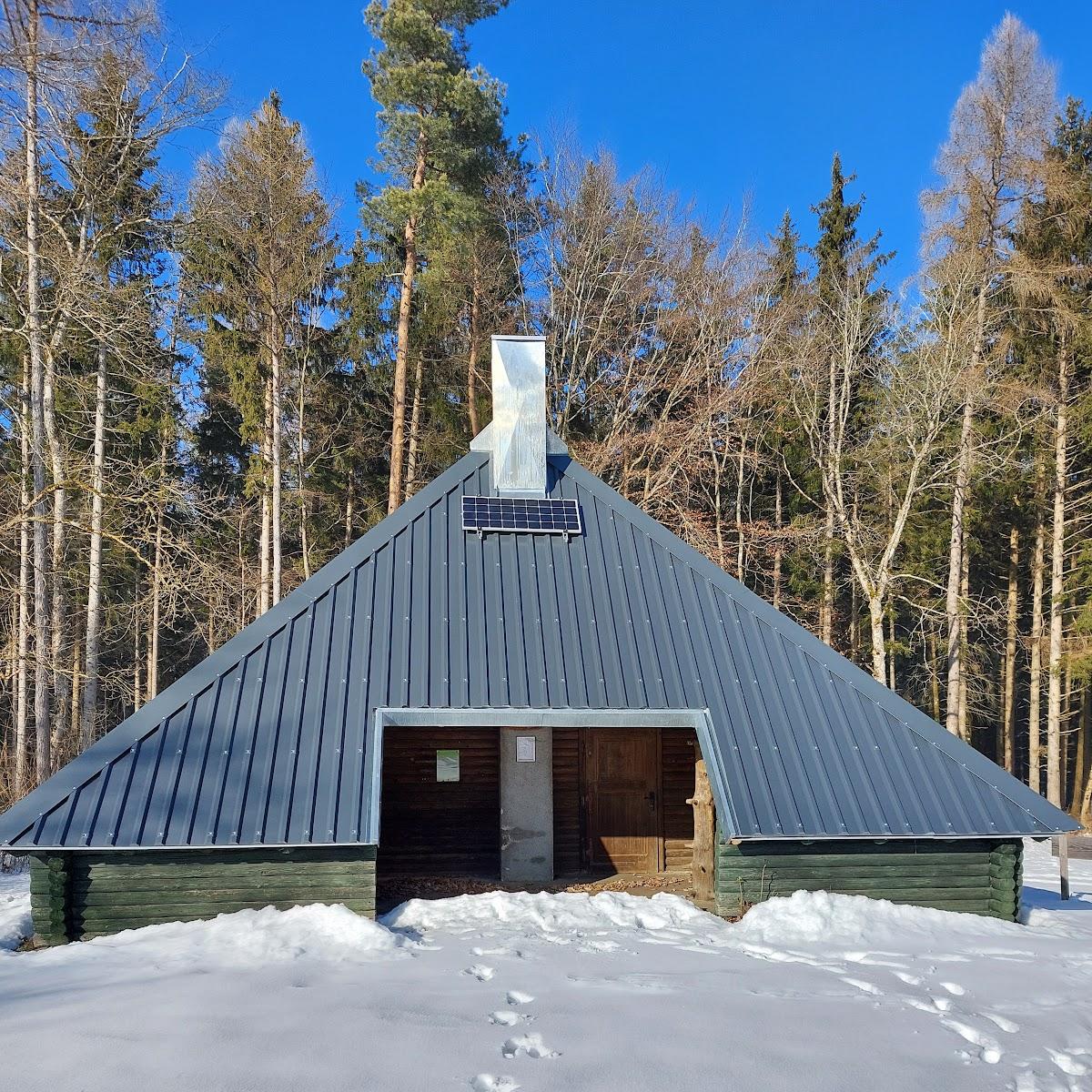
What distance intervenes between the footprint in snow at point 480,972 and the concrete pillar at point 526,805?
12.1 feet

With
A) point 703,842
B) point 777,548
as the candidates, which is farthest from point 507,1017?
point 777,548

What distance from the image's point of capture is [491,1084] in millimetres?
4320

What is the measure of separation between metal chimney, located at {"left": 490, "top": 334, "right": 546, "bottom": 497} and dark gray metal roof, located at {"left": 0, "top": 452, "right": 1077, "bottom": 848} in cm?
79

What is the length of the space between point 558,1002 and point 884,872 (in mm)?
3960

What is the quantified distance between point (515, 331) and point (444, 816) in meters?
13.1

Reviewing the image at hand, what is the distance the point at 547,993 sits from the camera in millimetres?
5617

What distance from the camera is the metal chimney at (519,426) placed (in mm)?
10281

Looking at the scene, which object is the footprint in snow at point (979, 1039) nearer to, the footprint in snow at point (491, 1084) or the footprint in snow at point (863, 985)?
the footprint in snow at point (863, 985)

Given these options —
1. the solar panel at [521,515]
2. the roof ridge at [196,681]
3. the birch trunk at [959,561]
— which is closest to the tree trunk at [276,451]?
the roof ridge at [196,681]

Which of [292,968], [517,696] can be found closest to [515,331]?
[517,696]

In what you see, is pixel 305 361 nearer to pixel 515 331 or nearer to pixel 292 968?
pixel 515 331

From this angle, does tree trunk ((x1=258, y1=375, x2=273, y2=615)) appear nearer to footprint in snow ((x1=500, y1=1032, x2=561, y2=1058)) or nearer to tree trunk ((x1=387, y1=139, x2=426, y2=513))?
tree trunk ((x1=387, y1=139, x2=426, y2=513))

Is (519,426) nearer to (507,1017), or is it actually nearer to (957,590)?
(507,1017)

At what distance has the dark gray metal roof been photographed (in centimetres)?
730
